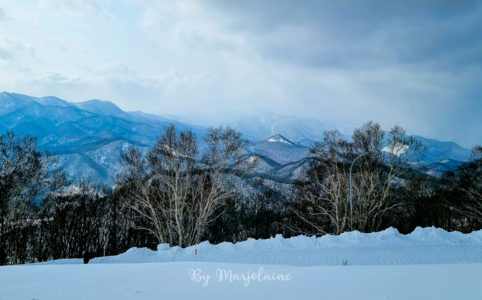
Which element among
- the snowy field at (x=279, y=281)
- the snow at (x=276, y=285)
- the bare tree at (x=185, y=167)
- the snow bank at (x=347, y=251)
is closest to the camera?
the snow at (x=276, y=285)

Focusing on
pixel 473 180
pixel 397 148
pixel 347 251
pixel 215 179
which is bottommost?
pixel 347 251

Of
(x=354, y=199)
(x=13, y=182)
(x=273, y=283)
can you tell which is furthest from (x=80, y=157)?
(x=273, y=283)

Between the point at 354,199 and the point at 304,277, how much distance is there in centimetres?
1988

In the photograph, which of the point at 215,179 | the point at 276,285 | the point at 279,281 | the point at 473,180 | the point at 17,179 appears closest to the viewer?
the point at 276,285

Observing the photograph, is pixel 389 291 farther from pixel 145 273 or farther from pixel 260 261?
pixel 260 261

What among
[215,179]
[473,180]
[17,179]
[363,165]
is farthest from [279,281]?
[473,180]

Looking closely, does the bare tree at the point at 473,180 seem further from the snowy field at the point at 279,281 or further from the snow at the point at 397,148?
the snowy field at the point at 279,281

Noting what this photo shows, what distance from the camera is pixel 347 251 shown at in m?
11.2

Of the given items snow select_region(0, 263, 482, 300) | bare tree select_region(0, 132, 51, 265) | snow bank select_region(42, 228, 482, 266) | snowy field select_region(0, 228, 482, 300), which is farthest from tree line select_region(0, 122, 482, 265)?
snow select_region(0, 263, 482, 300)

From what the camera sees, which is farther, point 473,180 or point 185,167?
point 473,180

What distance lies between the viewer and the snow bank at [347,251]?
9.83 metres

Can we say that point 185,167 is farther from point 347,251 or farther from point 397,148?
point 397,148

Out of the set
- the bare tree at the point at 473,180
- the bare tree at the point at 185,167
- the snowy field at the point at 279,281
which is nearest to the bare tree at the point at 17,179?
the bare tree at the point at 185,167

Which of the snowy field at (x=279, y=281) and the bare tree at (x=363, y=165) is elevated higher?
the bare tree at (x=363, y=165)
